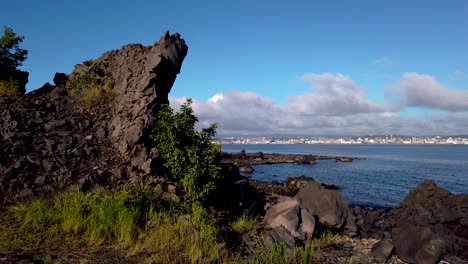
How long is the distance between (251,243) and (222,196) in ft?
20.2

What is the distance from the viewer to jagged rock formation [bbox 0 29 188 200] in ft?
44.7

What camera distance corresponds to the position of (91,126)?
17578 mm

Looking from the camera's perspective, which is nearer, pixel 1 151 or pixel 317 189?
pixel 1 151

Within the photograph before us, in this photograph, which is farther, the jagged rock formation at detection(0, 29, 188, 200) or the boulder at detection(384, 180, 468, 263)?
the boulder at detection(384, 180, 468, 263)

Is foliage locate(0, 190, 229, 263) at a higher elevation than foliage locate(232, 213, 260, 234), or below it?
higher

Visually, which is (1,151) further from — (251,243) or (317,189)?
(317,189)

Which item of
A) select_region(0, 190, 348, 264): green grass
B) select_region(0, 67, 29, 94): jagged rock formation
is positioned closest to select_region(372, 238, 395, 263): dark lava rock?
select_region(0, 190, 348, 264): green grass

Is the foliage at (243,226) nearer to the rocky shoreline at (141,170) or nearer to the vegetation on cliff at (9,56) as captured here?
the rocky shoreline at (141,170)

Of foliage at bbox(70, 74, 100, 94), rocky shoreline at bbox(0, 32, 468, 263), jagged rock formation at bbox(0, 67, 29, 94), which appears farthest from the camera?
jagged rock formation at bbox(0, 67, 29, 94)

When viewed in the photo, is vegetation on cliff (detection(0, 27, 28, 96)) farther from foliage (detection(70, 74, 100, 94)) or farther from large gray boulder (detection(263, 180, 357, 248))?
large gray boulder (detection(263, 180, 357, 248))

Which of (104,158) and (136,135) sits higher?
(136,135)

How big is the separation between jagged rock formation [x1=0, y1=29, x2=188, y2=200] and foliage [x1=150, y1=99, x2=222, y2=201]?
3.28 feet

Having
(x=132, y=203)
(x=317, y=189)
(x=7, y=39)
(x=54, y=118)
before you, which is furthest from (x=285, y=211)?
(x=7, y=39)

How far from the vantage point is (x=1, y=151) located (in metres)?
14.1
